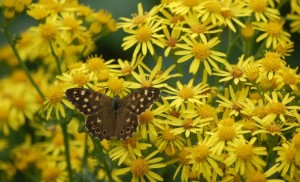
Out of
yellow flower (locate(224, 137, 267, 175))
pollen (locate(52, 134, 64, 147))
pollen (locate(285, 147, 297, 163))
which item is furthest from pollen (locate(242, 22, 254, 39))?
pollen (locate(52, 134, 64, 147))

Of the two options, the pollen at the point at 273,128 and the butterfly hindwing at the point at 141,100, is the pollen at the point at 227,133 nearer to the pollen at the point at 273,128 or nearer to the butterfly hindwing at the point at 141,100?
the pollen at the point at 273,128

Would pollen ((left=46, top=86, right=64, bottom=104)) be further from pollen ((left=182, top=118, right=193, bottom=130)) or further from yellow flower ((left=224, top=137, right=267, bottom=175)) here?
yellow flower ((left=224, top=137, right=267, bottom=175))

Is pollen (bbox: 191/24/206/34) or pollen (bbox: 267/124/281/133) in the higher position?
pollen (bbox: 191/24/206/34)

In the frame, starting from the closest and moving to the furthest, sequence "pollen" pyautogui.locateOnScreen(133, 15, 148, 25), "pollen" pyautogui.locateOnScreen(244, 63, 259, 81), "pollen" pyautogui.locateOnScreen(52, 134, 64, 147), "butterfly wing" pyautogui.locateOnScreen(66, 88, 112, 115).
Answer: "butterfly wing" pyautogui.locateOnScreen(66, 88, 112, 115) → "pollen" pyautogui.locateOnScreen(244, 63, 259, 81) → "pollen" pyautogui.locateOnScreen(133, 15, 148, 25) → "pollen" pyautogui.locateOnScreen(52, 134, 64, 147)

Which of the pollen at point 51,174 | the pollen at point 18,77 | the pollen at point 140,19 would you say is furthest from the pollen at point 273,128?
the pollen at point 18,77

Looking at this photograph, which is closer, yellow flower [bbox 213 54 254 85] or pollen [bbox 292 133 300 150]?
pollen [bbox 292 133 300 150]

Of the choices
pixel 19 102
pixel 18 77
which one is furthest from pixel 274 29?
pixel 18 77

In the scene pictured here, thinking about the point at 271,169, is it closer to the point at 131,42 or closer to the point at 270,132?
the point at 270,132
